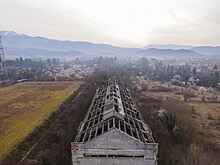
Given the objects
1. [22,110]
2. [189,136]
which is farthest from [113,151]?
[22,110]

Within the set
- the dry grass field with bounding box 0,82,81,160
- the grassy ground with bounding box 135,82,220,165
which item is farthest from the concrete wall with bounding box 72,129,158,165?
the dry grass field with bounding box 0,82,81,160

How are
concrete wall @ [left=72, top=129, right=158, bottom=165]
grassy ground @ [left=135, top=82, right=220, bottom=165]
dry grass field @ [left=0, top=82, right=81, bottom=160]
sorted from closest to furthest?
concrete wall @ [left=72, top=129, right=158, bottom=165] → grassy ground @ [left=135, top=82, right=220, bottom=165] → dry grass field @ [left=0, top=82, right=81, bottom=160]

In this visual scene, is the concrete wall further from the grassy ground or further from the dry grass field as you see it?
the dry grass field

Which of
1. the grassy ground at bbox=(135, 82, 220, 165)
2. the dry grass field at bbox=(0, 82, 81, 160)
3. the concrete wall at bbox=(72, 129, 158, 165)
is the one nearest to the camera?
the concrete wall at bbox=(72, 129, 158, 165)

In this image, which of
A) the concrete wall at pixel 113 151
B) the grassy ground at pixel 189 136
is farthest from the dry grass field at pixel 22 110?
the grassy ground at pixel 189 136

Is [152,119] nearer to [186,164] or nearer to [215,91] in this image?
[186,164]

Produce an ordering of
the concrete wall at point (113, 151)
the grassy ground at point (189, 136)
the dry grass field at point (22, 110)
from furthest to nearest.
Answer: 1. the dry grass field at point (22, 110)
2. the grassy ground at point (189, 136)
3. the concrete wall at point (113, 151)

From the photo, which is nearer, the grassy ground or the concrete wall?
the concrete wall

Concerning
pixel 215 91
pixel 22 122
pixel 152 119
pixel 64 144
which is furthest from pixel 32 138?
pixel 215 91

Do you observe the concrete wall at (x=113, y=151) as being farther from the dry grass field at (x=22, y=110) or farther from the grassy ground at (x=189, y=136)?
the dry grass field at (x=22, y=110)
